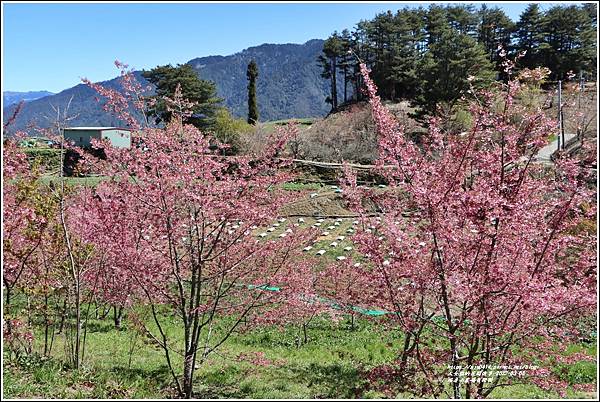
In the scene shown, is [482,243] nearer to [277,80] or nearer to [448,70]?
[448,70]

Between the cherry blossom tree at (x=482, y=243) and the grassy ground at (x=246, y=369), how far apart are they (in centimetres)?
118

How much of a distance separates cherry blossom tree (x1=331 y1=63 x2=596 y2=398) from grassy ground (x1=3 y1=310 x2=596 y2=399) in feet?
3.89

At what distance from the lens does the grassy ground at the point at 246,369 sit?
4.91 meters

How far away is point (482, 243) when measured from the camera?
156 inches

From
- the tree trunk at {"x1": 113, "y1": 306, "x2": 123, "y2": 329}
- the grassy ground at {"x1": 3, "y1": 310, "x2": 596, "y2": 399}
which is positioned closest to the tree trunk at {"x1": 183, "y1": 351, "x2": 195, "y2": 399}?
the grassy ground at {"x1": 3, "y1": 310, "x2": 596, "y2": 399}

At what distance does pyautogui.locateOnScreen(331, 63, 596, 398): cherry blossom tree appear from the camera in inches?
153

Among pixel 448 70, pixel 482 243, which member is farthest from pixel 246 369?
pixel 448 70

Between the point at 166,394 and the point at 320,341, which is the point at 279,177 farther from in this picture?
the point at 320,341

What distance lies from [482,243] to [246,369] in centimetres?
390

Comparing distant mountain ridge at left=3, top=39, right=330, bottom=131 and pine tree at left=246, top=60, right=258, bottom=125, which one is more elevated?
distant mountain ridge at left=3, top=39, right=330, bottom=131

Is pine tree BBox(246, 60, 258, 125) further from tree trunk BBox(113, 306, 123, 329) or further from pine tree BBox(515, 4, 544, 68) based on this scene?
tree trunk BBox(113, 306, 123, 329)

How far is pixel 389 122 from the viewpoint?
418 centimetres

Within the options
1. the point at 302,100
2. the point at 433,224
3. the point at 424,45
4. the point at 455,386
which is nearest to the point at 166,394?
the point at 455,386

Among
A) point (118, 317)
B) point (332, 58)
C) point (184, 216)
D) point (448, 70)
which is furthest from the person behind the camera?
point (332, 58)
